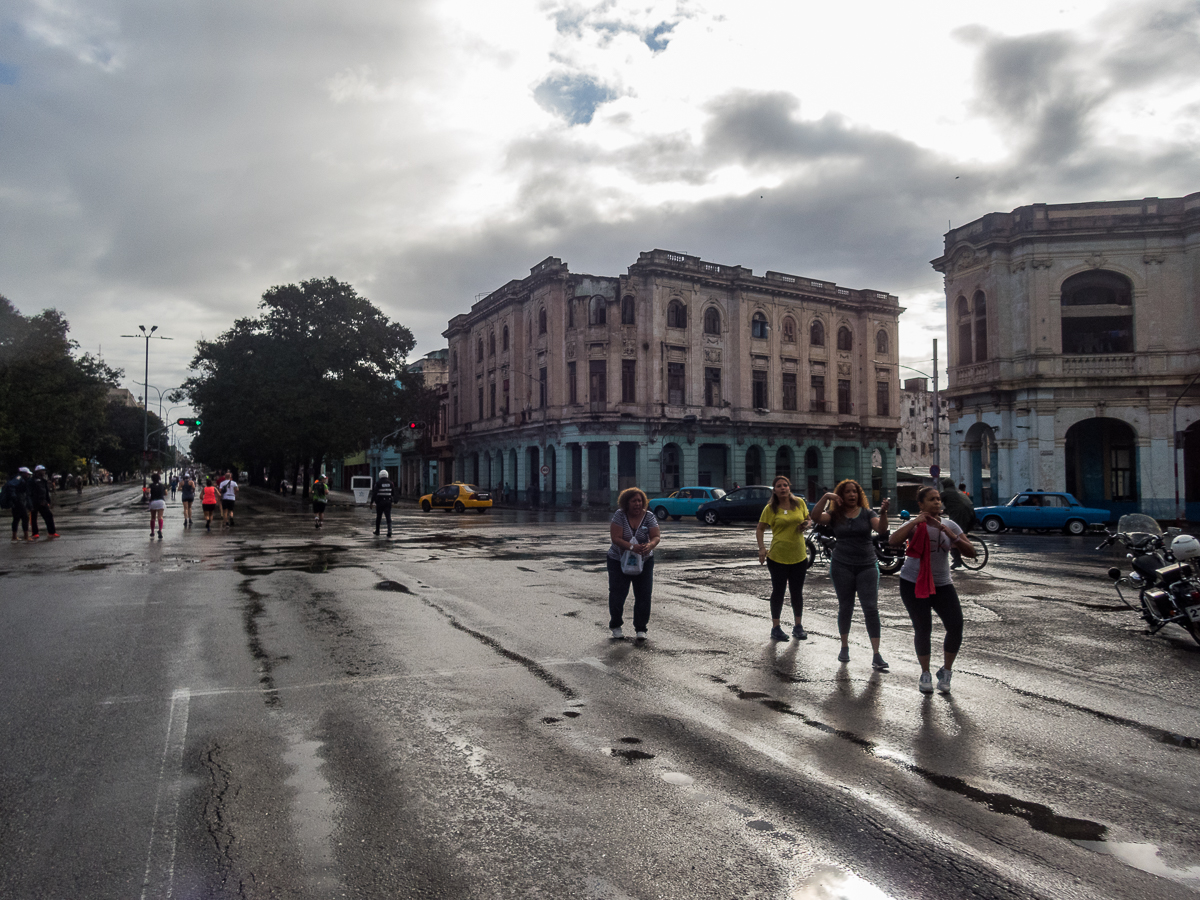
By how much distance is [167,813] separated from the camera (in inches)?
160

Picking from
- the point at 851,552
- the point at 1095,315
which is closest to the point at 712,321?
the point at 1095,315

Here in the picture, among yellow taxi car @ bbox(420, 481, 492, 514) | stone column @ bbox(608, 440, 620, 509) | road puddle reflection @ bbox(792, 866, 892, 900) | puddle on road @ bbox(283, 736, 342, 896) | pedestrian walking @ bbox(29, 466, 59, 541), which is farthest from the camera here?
stone column @ bbox(608, 440, 620, 509)

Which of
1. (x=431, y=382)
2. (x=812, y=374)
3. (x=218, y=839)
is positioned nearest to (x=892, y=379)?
(x=812, y=374)

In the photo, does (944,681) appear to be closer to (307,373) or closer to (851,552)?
(851,552)

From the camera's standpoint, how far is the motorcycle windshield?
373 inches

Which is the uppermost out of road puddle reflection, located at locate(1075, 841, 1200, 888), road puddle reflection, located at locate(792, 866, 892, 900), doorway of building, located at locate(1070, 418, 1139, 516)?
doorway of building, located at locate(1070, 418, 1139, 516)

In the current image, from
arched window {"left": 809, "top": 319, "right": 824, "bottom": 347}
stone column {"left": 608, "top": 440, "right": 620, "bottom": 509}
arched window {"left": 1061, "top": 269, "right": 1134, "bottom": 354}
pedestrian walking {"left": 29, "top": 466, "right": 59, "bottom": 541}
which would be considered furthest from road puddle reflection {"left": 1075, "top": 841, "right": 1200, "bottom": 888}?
arched window {"left": 809, "top": 319, "right": 824, "bottom": 347}

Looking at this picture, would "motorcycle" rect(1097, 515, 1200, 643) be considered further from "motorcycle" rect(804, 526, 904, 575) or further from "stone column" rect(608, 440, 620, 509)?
"stone column" rect(608, 440, 620, 509)

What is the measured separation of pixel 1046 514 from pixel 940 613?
23.7 metres

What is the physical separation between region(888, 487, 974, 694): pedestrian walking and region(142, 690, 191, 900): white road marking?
510cm

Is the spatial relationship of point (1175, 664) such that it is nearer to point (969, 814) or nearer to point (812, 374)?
point (969, 814)

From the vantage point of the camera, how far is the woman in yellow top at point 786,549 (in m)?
8.55

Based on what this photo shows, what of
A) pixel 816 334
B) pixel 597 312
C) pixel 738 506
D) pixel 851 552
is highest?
pixel 597 312

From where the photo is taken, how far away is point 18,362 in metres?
41.8
